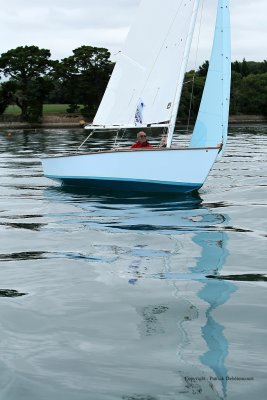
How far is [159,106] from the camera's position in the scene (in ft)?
66.0

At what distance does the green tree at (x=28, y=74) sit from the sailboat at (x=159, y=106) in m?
92.2

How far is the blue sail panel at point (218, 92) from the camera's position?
1941cm

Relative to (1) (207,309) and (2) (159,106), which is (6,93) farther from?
(1) (207,309)

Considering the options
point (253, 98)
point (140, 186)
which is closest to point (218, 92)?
point (140, 186)

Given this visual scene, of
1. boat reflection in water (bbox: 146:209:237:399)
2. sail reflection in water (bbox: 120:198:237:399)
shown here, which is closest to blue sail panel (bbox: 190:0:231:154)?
sail reflection in water (bbox: 120:198:237:399)

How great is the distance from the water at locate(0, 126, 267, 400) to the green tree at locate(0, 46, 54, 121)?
99.4 meters

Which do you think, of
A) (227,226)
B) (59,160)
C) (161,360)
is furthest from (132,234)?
(59,160)

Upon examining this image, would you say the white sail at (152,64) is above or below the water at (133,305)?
above

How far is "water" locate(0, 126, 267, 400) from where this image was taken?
6215 millimetres

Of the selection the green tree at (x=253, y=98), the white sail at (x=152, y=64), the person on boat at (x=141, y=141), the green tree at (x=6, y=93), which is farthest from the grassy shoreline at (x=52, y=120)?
the person on boat at (x=141, y=141)

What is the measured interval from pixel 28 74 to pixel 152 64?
332ft

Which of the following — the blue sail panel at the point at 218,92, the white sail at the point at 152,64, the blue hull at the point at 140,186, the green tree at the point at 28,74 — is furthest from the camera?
the green tree at the point at 28,74

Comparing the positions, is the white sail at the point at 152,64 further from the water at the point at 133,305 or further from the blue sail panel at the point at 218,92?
the water at the point at 133,305

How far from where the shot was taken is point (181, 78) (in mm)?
19641
